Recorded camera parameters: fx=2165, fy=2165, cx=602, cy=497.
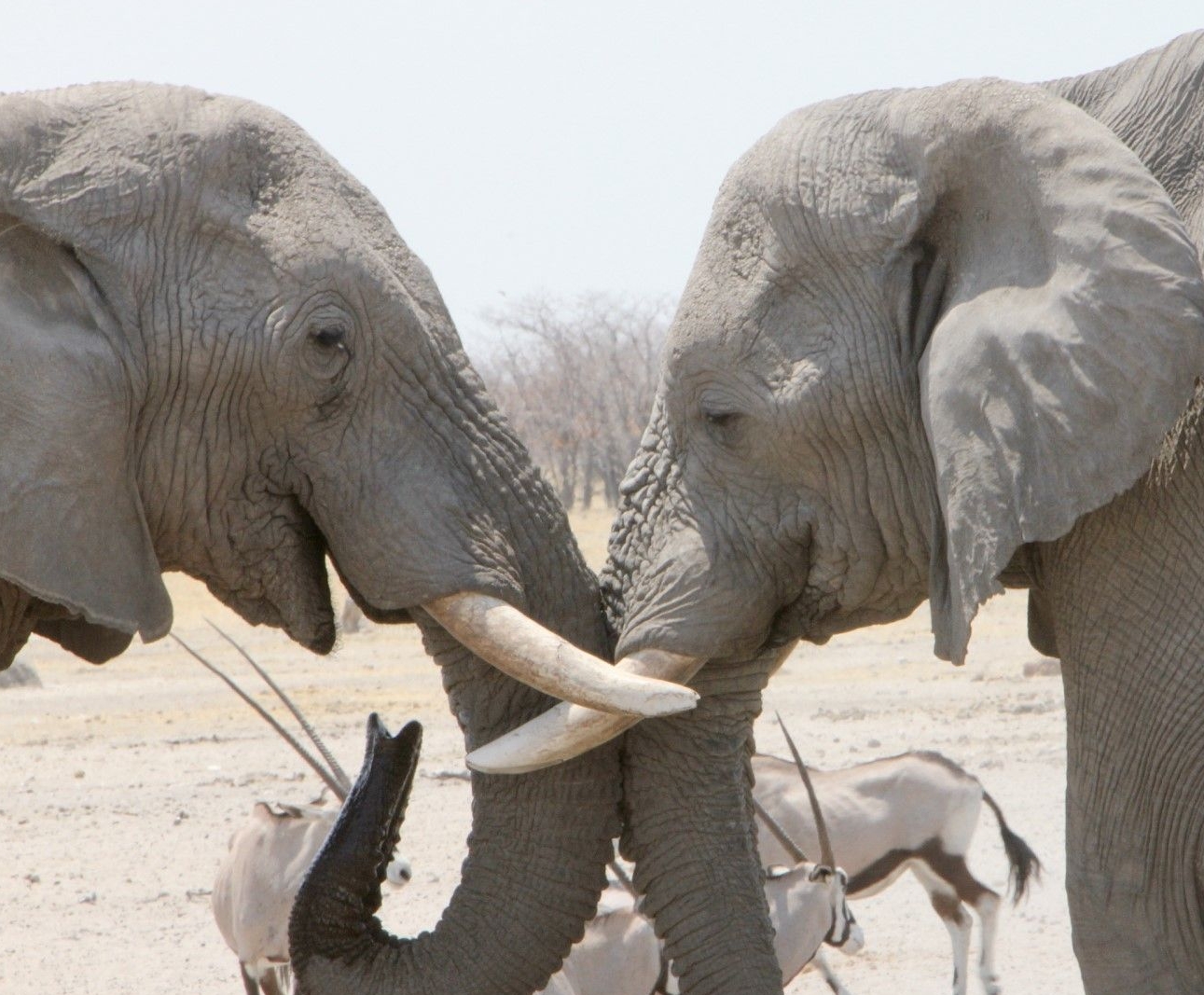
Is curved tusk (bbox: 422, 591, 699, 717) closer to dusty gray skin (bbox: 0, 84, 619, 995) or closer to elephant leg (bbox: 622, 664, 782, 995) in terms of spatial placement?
dusty gray skin (bbox: 0, 84, 619, 995)

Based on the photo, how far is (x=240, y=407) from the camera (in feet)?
12.6

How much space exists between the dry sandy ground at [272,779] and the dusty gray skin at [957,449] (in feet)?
9.68

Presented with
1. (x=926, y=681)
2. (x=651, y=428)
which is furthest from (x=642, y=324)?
(x=651, y=428)

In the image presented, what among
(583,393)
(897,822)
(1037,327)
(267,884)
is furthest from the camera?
(583,393)

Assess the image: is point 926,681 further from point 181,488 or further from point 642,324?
point 642,324

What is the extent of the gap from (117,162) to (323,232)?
14.8 inches

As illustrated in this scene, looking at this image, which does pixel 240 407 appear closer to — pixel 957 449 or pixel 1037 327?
pixel 957 449

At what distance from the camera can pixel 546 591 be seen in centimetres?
404

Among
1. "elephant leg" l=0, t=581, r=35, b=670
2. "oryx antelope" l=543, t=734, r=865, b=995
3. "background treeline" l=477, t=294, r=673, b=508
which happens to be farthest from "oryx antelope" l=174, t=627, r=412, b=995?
"background treeline" l=477, t=294, r=673, b=508

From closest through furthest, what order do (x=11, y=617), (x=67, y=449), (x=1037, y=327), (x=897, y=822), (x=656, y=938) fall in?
1. (x=1037, y=327)
2. (x=67, y=449)
3. (x=11, y=617)
4. (x=656, y=938)
5. (x=897, y=822)

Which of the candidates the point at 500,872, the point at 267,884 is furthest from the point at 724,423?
the point at 267,884

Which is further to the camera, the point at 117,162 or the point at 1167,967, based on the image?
the point at 117,162

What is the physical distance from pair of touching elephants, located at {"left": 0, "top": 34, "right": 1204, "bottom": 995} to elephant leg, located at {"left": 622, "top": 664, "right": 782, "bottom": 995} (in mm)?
88

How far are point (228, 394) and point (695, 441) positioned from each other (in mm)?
863
